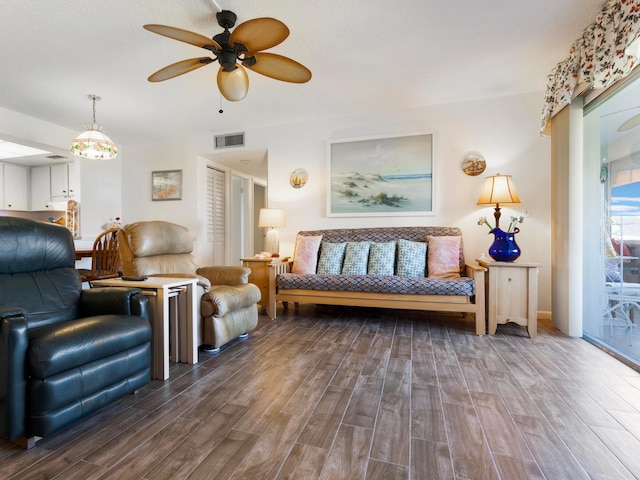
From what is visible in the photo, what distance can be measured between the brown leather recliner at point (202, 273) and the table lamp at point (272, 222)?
1096 millimetres

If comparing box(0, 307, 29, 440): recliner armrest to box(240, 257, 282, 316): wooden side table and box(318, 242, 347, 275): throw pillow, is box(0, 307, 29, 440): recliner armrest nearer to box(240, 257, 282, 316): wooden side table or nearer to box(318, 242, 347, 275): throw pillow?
box(240, 257, 282, 316): wooden side table

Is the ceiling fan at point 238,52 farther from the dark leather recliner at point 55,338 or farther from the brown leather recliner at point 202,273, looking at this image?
the dark leather recliner at point 55,338

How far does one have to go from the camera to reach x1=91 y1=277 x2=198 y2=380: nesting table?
187 cm

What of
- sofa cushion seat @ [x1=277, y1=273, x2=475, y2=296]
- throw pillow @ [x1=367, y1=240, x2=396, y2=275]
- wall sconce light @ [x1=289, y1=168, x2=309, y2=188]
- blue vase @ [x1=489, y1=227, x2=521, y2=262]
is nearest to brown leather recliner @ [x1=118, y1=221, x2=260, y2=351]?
sofa cushion seat @ [x1=277, y1=273, x2=475, y2=296]

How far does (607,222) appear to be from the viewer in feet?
7.76

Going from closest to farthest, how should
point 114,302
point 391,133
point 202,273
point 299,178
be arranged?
point 114,302 < point 202,273 < point 391,133 < point 299,178

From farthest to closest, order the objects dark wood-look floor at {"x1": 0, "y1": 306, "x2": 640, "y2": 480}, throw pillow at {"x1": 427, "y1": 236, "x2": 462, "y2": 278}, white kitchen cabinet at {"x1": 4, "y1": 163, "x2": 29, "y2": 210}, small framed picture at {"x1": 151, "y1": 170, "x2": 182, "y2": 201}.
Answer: white kitchen cabinet at {"x1": 4, "y1": 163, "x2": 29, "y2": 210} → small framed picture at {"x1": 151, "y1": 170, "x2": 182, "y2": 201} → throw pillow at {"x1": 427, "y1": 236, "x2": 462, "y2": 278} → dark wood-look floor at {"x1": 0, "y1": 306, "x2": 640, "y2": 480}

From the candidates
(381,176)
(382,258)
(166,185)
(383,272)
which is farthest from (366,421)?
(166,185)

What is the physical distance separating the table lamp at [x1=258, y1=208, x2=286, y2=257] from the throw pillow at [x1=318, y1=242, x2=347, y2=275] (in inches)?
26.7

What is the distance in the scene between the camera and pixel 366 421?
1.43m

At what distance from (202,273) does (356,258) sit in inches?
63.7

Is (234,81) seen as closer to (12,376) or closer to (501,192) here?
(12,376)

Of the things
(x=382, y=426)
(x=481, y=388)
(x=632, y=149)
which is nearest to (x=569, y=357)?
(x=481, y=388)

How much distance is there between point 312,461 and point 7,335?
4.15ft
